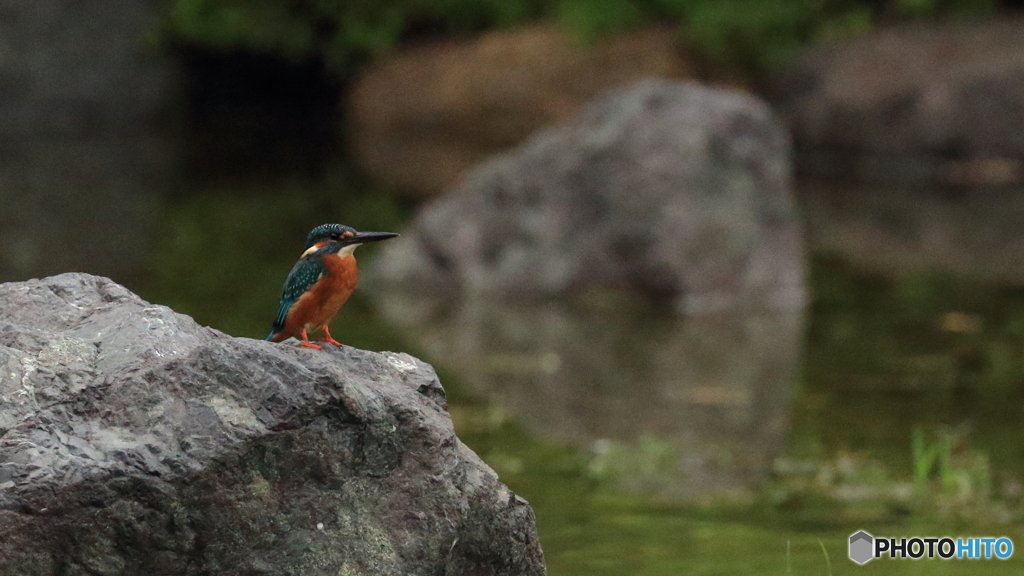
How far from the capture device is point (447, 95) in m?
17.7

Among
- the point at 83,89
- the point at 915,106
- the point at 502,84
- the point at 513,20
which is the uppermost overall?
the point at 513,20

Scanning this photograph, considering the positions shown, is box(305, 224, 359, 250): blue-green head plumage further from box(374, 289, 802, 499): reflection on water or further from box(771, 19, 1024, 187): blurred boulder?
box(771, 19, 1024, 187): blurred boulder

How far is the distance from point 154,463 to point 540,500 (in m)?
2.44

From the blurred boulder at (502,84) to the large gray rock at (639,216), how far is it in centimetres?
724

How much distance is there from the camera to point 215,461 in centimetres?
219

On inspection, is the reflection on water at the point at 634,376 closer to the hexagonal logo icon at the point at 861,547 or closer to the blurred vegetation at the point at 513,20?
the hexagonal logo icon at the point at 861,547

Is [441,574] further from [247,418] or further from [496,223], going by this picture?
[496,223]

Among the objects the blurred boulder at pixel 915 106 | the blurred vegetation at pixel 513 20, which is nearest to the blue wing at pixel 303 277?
the blurred boulder at pixel 915 106

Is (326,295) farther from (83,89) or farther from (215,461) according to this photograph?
(83,89)

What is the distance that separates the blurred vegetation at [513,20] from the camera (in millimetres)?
17172

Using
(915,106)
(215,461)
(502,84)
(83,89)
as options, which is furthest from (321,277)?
(83,89)

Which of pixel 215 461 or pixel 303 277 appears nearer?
pixel 215 461

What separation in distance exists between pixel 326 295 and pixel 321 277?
31mm

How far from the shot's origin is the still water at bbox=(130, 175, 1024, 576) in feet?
13.6
